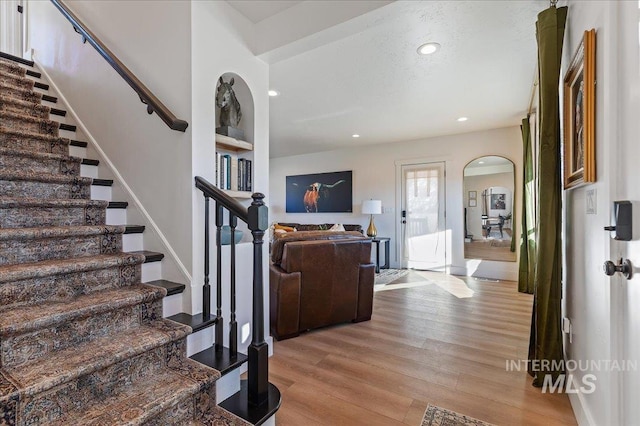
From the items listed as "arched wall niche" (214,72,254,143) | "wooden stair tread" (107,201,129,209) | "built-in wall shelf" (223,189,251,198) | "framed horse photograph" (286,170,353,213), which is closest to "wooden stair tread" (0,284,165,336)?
"wooden stair tread" (107,201,129,209)

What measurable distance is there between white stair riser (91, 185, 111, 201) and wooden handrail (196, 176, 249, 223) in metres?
0.92

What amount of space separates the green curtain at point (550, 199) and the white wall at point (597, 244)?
0.08 metres

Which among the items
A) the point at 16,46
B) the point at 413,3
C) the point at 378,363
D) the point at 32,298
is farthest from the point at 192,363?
the point at 16,46

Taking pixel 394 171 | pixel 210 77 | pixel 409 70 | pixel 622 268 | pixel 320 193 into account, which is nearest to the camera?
pixel 622 268

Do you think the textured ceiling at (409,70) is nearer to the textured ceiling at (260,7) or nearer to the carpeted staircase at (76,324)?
the textured ceiling at (260,7)

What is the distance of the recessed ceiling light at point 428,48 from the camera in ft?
8.17

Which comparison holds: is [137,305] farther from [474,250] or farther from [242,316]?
[474,250]

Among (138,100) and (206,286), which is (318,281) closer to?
(206,286)

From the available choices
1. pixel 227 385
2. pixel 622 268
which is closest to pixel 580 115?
pixel 622 268

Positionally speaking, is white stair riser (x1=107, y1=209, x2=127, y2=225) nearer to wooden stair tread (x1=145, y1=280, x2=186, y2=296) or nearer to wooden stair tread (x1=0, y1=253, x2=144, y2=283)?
wooden stair tread (x1=0, y1=253, x2=144, y2=283)

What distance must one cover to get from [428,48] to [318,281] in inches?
88.8

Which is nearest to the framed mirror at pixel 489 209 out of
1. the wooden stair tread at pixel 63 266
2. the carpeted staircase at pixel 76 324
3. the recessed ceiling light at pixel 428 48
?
the recessed ceiling light at pixel 428 48

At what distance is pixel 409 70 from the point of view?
9.68 feet

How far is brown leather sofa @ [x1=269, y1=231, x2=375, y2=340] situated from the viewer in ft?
8.62
